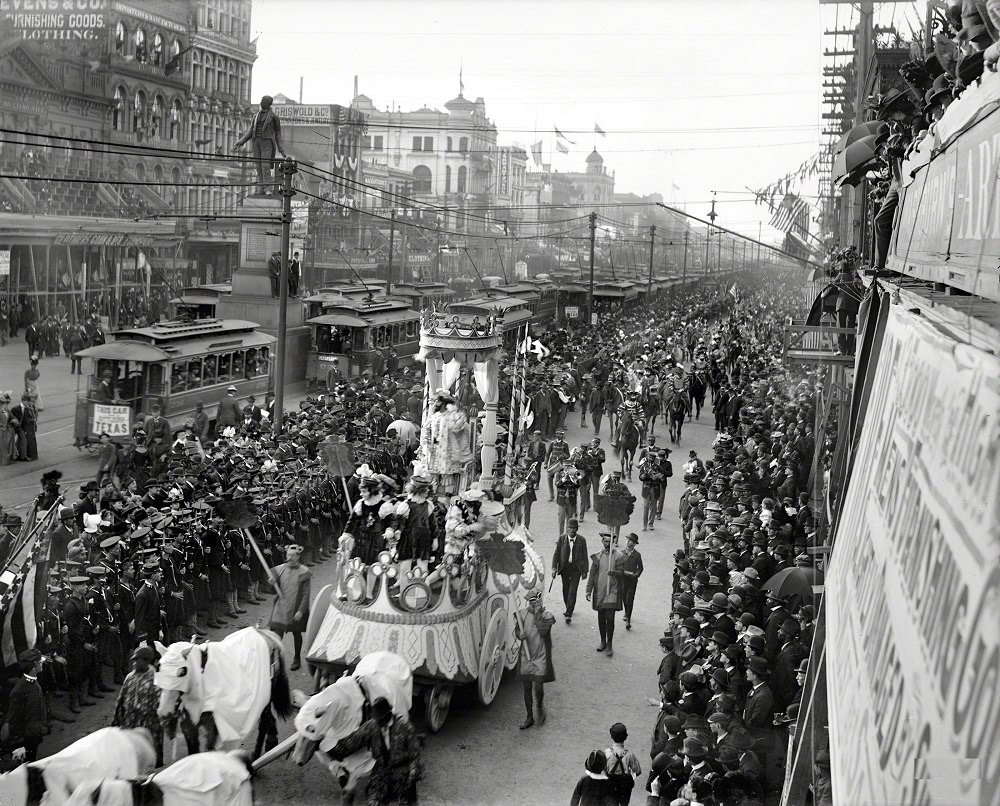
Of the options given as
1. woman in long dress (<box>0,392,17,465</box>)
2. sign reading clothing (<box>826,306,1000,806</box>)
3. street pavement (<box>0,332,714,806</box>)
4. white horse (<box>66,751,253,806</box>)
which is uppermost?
sign reading clothing (<box>826,306,1000,806</box>)

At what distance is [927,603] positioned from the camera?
2648 mm

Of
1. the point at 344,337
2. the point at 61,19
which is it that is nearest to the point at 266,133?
the point at 344,337

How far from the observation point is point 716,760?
773 cm

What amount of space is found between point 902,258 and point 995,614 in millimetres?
7579

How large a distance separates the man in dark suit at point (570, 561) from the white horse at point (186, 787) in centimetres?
729

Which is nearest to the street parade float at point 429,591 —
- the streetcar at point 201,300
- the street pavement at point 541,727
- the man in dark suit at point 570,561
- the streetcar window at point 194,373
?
the street pavement at point 541,727

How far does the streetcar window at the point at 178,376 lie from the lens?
25.3 meters

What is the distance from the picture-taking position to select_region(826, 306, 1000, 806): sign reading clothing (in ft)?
6.76

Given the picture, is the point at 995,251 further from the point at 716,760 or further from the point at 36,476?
the point at 36,476

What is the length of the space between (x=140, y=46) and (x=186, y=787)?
189ft

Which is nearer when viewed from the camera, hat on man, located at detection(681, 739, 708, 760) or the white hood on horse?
hat on man, located at detection(681, 739, 708, 760)

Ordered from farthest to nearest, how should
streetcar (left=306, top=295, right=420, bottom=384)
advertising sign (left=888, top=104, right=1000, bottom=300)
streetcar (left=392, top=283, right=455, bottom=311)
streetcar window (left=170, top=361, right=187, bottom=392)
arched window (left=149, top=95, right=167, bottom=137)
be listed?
arched window (left=149, top=95, right=167, bottom=137), streetcar (left=392, top=283, right=455, bottom=311), streetcar (left=306, top=295, right=420, bottom=384), streetcar window (left=170, top=361, right=187, bottom=392), advertising sign (left=888, top=104, right=1000, bottom=300)

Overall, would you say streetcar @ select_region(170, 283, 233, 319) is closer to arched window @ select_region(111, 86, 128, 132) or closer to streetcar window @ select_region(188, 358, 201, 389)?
streetcar window @ select_region(188, 358, 201, 389)

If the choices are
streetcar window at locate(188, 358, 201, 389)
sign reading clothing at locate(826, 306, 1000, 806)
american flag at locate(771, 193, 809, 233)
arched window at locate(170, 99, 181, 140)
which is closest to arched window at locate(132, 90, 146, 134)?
arched window at locate(170, 99, 181, 140)
